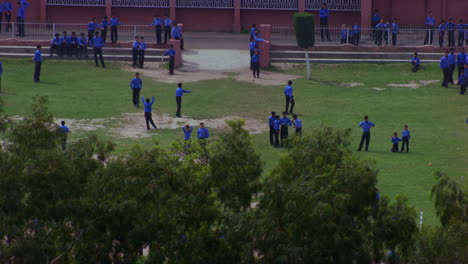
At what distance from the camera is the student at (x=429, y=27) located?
38.3 m

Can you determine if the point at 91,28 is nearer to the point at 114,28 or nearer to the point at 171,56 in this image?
the point at 114,28

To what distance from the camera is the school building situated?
4184cm

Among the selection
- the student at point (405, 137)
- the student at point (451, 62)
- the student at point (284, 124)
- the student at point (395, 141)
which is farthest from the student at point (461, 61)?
the student at point (284, 124)

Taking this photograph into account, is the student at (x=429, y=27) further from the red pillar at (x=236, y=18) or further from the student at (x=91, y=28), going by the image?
the student at (x=91, y=28)

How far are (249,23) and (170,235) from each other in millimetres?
32158

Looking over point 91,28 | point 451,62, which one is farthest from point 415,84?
point 91,28

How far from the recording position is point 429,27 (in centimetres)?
4012

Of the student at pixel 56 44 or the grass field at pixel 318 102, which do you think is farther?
the student at pixel 56 44

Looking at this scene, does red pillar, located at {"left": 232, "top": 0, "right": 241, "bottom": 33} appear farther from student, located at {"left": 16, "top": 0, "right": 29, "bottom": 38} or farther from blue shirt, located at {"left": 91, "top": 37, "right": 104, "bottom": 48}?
student, located at {"left": 16, "top": 0, "right": 29, "bottom": 38}

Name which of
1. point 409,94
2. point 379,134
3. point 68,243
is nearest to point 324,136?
point 68,243

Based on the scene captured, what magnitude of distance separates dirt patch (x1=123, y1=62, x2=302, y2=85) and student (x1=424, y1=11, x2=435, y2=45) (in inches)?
319

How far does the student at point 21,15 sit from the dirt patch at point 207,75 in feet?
21.5

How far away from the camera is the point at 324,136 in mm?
12555

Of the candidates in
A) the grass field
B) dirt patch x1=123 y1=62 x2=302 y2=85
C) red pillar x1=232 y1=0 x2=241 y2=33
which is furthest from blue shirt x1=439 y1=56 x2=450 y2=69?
red pillar x1=232 y1=0 x2=241 y2=33
